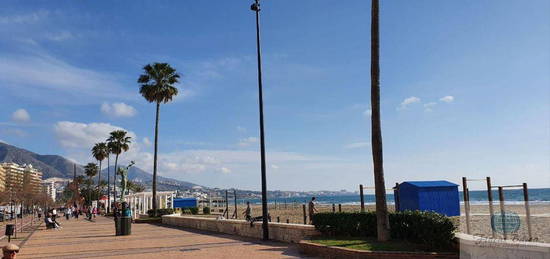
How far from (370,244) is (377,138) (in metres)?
2.70

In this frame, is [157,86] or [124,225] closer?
[124,225]

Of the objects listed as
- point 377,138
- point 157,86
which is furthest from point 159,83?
point 377,138

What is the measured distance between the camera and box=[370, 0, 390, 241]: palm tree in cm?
1104

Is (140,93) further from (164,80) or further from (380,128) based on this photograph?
(380,128)

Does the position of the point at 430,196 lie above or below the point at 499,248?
above

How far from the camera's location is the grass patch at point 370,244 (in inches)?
386

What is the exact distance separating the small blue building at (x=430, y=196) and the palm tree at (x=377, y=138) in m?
8.75

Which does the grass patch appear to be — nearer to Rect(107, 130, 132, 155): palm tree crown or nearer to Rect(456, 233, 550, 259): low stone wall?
Rect(456, 233, 550, 259): low stone wall

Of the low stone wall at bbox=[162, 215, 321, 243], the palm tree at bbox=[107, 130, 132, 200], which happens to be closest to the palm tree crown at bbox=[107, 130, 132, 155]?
the palm tree at bbox=[107, 130, 132, 200]

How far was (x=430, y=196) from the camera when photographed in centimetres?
1969

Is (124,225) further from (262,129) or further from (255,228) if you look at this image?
(262,129)

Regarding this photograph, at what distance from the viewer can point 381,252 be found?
9430mm

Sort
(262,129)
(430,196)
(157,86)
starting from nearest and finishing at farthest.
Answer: (262,129)
(430,196)
(157,86)

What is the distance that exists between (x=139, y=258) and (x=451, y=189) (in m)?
14.2
